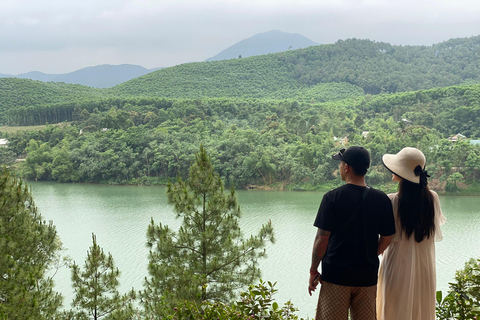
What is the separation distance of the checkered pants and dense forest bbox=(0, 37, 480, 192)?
38.7ft

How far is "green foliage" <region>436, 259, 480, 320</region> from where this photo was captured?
2.10 metres

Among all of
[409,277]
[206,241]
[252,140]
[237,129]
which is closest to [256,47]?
[237,129]

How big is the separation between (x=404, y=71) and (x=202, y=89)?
25261mm

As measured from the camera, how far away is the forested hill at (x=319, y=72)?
5081 centimetres

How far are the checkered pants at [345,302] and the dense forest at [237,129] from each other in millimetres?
11790

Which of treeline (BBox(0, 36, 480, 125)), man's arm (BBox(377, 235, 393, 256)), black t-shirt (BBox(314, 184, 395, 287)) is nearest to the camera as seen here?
black t-shirt (BBox(314, 184, 395, 287))

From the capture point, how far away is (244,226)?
1372cm

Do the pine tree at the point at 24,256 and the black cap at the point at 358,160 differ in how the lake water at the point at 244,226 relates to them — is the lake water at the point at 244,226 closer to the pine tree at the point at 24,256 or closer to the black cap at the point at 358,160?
the pine tree at the point at 24,256

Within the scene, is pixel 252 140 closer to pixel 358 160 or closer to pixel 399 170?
pixel 399 170

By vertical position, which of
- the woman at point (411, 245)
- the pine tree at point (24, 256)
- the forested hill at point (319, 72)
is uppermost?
the forested hill at point (319, 72)

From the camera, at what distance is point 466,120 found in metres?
27.3

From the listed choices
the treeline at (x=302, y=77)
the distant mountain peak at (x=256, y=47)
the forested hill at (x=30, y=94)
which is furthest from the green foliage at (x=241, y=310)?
the distant mountain peak at (x=256, y=47)

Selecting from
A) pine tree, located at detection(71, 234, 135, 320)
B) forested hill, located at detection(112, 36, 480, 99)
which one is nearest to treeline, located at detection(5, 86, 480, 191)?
forested hill, located at detection(112, 36, 480, 99)

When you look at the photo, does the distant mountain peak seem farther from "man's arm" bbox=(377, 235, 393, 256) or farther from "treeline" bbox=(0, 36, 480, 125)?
"man's arm" bbox=(377, 235, 393, 256)
